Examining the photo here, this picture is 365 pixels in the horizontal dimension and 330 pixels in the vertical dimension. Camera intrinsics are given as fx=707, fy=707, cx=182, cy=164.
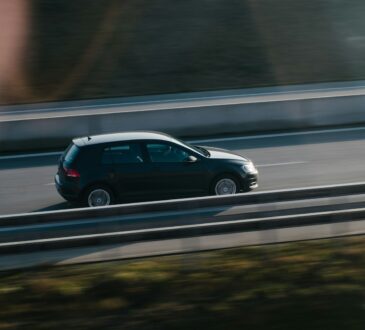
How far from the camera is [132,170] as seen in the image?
12.1 metres

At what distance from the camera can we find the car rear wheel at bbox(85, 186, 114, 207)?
1212cm

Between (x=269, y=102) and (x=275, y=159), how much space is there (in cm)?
335

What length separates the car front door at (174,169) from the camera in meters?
12.1

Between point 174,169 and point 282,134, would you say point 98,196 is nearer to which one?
point 174,169

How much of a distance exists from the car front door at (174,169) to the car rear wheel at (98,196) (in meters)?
0.78

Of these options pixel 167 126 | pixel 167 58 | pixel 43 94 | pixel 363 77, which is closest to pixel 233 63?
pixel 167 58

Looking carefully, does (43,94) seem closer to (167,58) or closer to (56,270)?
(167,58)

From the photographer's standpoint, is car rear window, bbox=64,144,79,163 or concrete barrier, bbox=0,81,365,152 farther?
concrete barrier, bbox=0,81,365,152

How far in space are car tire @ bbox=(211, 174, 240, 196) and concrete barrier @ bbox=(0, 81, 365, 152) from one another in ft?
20.7

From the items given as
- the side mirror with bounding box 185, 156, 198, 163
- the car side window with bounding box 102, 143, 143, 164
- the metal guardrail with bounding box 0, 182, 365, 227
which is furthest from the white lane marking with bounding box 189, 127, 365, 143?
the metal guardrail with bounding box 0, 182, 365, 227

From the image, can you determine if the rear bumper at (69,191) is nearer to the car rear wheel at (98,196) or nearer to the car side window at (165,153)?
the car rear wheel at (98,196)

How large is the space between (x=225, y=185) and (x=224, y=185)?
2 cm

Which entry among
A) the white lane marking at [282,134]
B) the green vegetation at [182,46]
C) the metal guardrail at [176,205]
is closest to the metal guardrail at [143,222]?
the metal guardrail at [176,205]

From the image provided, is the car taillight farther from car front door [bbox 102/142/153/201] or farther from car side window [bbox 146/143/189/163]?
car side window [bbox 146/143/189/163]
